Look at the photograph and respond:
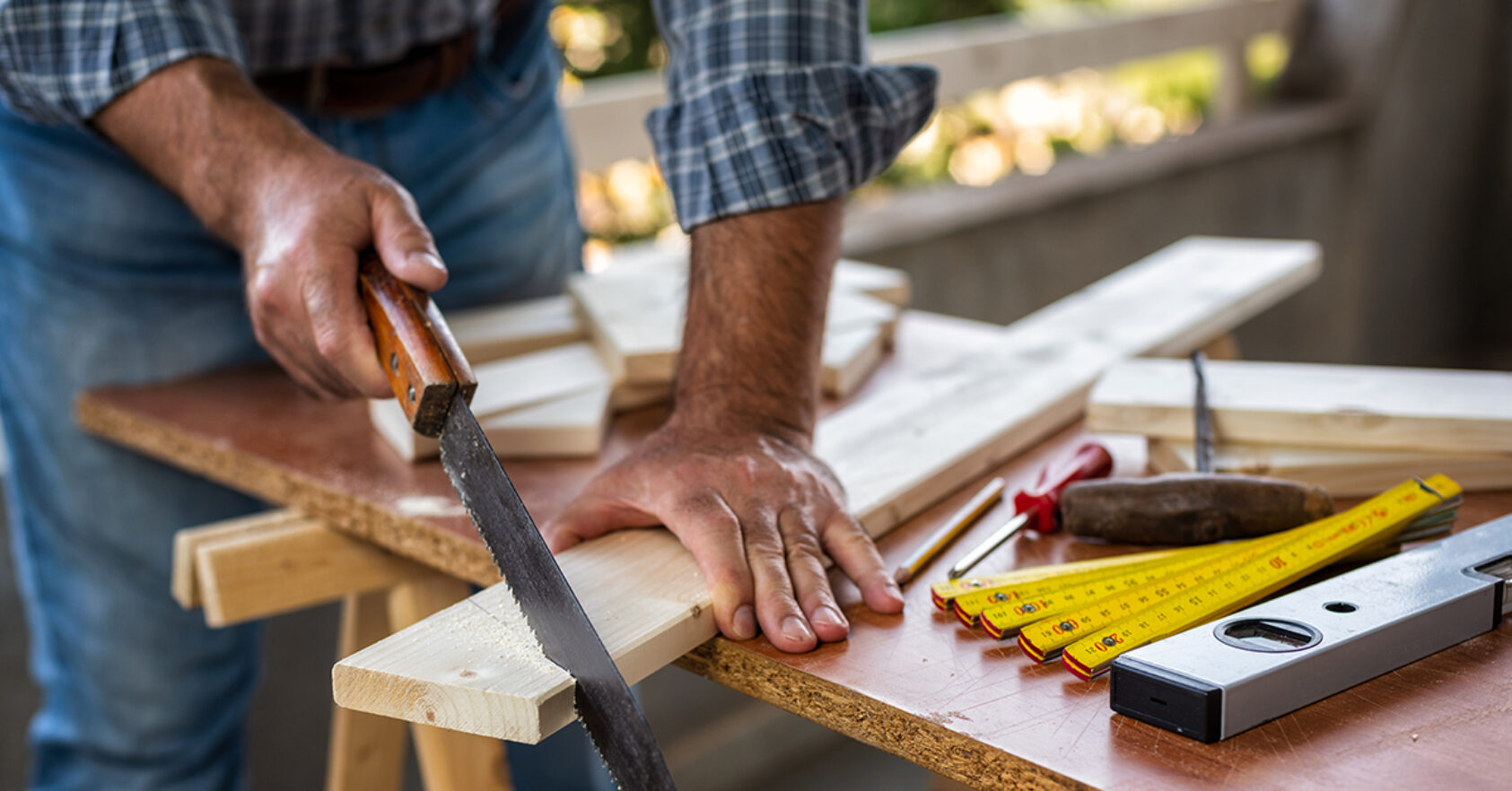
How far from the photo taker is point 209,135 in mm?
1158

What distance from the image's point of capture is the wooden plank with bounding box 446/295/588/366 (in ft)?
4.87

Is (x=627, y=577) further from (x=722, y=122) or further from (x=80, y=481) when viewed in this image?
(x=80, y=481)

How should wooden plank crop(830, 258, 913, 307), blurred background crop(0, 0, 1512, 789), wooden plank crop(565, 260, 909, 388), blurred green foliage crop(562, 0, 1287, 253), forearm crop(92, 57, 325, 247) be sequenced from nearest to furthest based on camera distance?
forearm crop(92, 57, 325, 247)
wooden plank crop(565, 260, 909, 388)
wooden plank crop(830, 258, 913, 307)
blurred background crop(0, 0, 1512, 789)
blurred green foliage crop(562, 0, 1287, 253)

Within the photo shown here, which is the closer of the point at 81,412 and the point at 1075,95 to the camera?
the point at 81,412

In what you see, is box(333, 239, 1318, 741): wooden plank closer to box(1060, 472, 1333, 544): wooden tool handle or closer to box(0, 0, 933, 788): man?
box(0, 0, 933, 788): man

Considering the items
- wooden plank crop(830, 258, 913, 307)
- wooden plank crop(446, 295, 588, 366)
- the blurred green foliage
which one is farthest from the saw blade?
the blurred green foliage

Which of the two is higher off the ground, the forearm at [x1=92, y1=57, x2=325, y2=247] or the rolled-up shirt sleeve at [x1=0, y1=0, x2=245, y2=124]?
the rolled-up shirt sleeve at [x1=0, y1=0, x2=245, y2=124]

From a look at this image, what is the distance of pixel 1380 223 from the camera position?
16.5ft

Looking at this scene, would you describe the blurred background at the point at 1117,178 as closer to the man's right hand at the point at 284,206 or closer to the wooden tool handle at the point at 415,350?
the man's right hand at the point at 284,206

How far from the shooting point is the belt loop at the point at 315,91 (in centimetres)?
147

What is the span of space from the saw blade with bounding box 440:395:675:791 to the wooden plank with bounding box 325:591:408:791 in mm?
600

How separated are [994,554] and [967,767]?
0.93ft

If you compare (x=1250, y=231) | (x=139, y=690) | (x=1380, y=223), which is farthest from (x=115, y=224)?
(x=1380, y=223)

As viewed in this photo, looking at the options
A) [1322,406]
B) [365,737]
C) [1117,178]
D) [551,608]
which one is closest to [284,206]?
[551,608]
